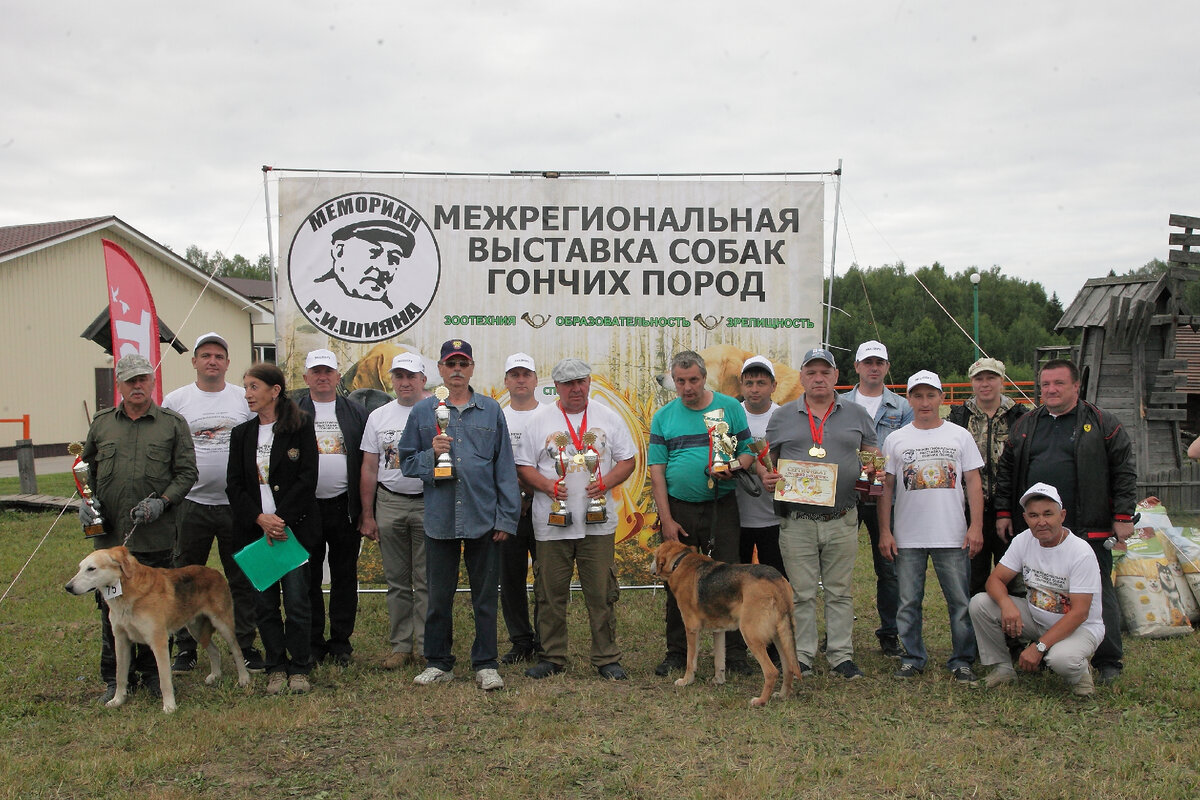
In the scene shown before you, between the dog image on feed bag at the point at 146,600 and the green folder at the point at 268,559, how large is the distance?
0.36 m

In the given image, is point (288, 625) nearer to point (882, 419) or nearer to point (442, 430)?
point (442, 430)

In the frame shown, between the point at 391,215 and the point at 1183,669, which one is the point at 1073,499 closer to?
the point at 1183,669

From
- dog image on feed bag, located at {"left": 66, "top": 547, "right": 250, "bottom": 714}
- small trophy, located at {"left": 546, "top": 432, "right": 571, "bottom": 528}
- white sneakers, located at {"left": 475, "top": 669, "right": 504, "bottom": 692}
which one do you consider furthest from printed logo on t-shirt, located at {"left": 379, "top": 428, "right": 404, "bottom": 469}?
white sneakers, located at {"left": 475, "top": 669, "right": 504, "bottom": 692}

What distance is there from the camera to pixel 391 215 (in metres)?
7.32

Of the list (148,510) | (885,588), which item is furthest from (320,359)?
A: (885,588)

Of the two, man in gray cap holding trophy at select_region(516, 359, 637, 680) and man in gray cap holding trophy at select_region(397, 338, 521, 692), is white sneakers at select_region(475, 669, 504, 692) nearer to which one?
man in gray cap holding trophy at select_region(397, 338, 521, 692)

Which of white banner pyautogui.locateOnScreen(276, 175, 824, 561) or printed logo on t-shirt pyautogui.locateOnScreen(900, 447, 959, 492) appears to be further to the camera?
white banner pyautogui.locateOnScreen(276, 175, 824, 561)

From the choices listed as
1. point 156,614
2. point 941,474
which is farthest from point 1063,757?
point 156,614

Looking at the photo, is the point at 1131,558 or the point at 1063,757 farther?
the point at 1131,558

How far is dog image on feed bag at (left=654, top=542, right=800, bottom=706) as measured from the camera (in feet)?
15.8

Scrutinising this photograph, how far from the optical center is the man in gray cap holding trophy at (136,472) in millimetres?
4922

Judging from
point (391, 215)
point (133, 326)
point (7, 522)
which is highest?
point (391, 215)

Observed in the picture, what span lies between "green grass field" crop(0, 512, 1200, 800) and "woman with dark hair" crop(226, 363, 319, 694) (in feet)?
0.91

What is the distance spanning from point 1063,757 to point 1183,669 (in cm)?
193
